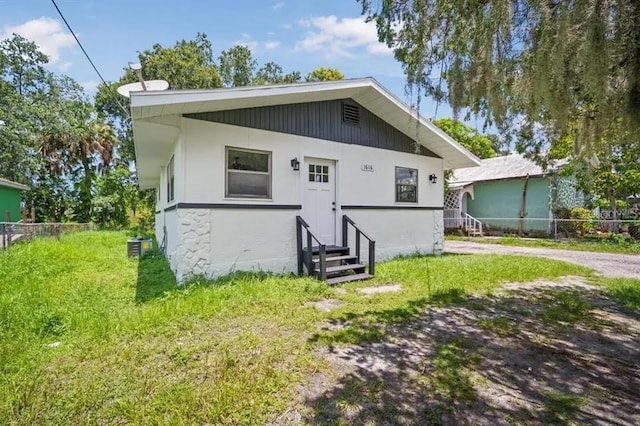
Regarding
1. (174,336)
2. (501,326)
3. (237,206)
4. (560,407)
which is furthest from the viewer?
(237,206)

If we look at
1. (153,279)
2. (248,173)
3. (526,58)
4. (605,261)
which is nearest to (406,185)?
(248,173)

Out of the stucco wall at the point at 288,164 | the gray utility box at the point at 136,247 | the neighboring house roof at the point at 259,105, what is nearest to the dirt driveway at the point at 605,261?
the neighboring house roof at the point at 259,105

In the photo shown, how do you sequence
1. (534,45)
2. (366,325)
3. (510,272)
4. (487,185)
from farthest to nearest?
1. (487,185)
2. (510,272)
3. (366,325)
4. (534,45)

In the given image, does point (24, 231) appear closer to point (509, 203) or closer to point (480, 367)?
point (480, 367)

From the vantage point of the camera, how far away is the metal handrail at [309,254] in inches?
233

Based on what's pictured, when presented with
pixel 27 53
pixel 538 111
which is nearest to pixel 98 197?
pixel 27 53

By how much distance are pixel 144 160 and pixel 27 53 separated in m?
22.5

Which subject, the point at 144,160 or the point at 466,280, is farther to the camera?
the point at 144,160

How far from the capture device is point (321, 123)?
7.24m

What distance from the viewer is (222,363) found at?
9.50 ft

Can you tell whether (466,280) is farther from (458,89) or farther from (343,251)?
(458,89)

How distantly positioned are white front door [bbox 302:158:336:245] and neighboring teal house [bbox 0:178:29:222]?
51.8ft

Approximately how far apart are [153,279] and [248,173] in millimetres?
2732

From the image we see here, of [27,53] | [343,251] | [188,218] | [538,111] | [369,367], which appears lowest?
[369,367]
